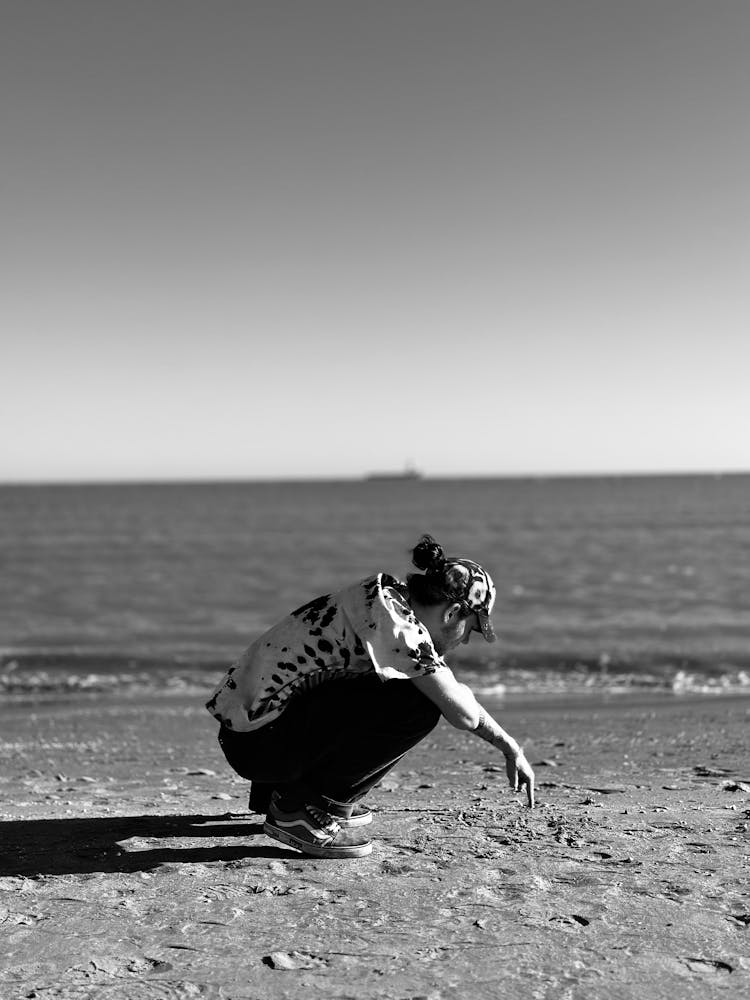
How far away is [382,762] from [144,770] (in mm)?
3449

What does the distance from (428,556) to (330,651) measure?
0.56m

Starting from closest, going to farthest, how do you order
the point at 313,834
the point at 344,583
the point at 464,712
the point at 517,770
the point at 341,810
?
1. the point at 464,712
2. the point at 517,770
3. the point at 313,834
4. the point at 341,810
5. the point at 344,583

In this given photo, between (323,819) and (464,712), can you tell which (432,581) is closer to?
(464,712)

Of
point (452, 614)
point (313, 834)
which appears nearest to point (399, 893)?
point (313, 834)

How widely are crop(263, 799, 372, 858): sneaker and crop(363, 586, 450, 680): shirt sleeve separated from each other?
89cm

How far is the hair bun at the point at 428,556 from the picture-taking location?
3645 millimetres

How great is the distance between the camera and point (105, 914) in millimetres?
3434

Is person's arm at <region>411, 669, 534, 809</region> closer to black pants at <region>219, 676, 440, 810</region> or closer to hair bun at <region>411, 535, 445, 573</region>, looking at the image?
black pants at <region>219, 676, 440, 810</region>

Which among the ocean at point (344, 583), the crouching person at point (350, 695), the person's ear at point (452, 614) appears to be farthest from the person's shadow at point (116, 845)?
the ocean at point (344, 583)

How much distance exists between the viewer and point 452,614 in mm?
3686

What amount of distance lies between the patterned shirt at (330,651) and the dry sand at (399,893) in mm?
731

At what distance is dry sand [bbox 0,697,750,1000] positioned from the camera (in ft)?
9.71

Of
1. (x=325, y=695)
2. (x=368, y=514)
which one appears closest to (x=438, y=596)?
(x=325, y=695)

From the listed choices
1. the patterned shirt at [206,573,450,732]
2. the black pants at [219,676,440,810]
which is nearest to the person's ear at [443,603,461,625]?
the patterned shirt at [206,573,450,732]
